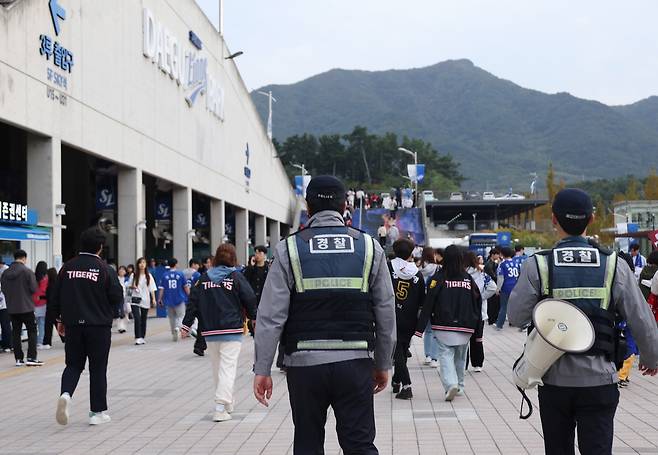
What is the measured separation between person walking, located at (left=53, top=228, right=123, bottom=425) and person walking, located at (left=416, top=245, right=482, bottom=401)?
137 inches

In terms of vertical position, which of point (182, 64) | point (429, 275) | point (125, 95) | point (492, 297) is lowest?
point (492, 297)

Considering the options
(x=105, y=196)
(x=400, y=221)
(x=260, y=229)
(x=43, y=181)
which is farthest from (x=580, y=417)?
(x=400, y=221)

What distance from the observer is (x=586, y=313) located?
4.25 metres

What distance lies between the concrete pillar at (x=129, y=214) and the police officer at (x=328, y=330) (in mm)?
22866

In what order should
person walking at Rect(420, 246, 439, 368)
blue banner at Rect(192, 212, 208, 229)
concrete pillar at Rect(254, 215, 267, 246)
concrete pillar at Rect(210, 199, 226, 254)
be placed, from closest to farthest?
person walking at Rect(420, 246, 439, 368), concrete pillar at Rect(210, 199, 226, 254), blue banner at Rect(192, 212, 208, 229), concrete pillar at Rect(254, 215, 267, 246)

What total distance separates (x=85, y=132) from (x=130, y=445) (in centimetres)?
1609

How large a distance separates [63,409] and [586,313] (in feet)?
17.2

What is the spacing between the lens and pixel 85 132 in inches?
866

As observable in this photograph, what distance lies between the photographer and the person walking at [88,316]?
789 centimetres

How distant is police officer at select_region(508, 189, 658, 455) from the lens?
411cm

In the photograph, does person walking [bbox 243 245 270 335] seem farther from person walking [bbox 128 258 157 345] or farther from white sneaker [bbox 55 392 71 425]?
white sneaker [bbox 55 392 71 425]

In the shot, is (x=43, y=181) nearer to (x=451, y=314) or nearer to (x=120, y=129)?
(x=120, y=129)

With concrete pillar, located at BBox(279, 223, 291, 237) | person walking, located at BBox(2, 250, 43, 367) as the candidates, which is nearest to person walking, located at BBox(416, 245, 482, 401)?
person walking, located at BBox(2, 250, 43, 367)

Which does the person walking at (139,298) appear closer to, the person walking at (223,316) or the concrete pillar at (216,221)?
the person walking at (223,316)
